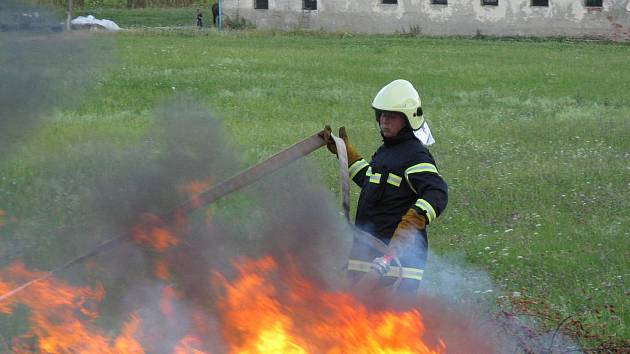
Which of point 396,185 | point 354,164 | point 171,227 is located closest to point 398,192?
point 396,185

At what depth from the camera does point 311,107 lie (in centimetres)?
1588

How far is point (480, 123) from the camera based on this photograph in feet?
49.8

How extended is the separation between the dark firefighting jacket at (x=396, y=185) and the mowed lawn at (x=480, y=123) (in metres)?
1.59

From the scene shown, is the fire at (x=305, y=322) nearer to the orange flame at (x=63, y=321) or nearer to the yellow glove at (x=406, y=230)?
the yellow glove at (x=406, y=230)

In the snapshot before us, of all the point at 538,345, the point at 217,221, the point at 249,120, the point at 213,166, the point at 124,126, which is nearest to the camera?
the point at 538,345

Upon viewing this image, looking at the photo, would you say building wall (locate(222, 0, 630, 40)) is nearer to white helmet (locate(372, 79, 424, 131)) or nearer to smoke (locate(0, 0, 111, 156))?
smoke (locate(0, 0, 111, 156))

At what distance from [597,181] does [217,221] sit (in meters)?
5.61

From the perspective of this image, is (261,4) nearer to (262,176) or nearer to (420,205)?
(262,176)

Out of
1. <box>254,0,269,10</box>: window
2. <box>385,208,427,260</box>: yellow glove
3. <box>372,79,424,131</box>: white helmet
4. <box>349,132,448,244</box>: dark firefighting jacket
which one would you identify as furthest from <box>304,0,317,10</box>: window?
<box>385,208,427,260</box>: yellow glove

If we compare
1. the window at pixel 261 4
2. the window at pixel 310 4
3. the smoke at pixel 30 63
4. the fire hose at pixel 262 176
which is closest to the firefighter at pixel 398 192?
the fire hose at pixel 262 176

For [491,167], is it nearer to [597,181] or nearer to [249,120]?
[597,181]

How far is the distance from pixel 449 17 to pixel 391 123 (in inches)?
1124

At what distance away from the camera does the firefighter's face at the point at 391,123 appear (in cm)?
521

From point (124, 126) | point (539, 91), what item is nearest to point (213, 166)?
point (124, 126)
